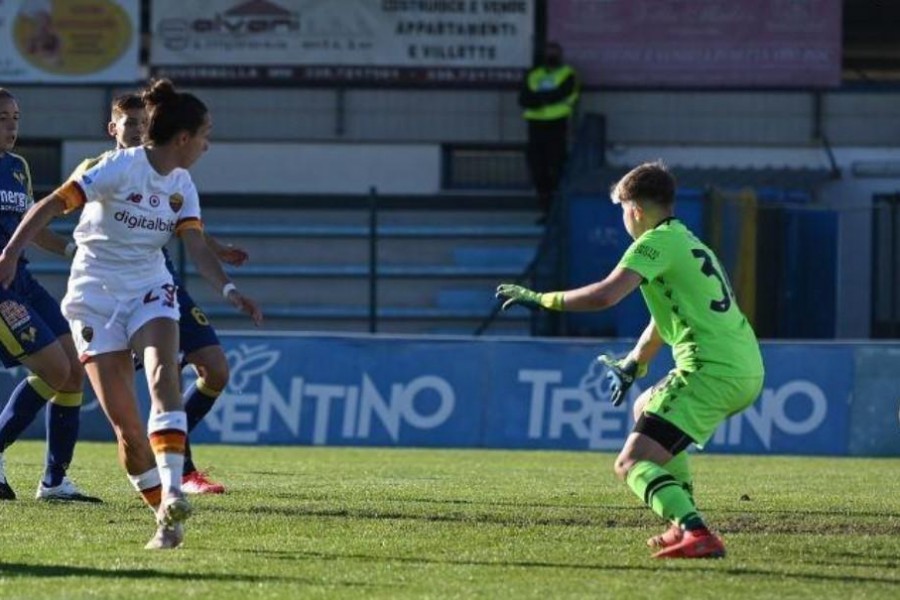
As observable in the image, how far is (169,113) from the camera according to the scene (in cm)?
881

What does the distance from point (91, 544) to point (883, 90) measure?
19.2 meters

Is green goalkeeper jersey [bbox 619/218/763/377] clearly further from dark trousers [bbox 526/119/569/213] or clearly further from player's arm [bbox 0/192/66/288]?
dark trousers [bbox 526/119/569/213]

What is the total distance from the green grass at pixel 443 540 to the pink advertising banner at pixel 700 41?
12.1 meters

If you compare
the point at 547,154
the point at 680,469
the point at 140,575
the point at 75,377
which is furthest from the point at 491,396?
the point at 140,575

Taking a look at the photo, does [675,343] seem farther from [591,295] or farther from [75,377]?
[75,377]

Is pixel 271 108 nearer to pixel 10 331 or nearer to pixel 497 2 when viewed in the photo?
pixel 497 2

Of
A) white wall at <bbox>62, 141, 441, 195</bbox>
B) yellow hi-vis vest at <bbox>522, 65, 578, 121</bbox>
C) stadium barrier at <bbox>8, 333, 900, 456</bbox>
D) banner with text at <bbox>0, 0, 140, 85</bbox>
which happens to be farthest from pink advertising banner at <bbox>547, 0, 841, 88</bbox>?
stadium barrier at <bbox>8, 333, 900, 456</bbox>

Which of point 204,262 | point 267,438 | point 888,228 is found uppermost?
point 204,262

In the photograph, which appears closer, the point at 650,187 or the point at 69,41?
the point at 650,187

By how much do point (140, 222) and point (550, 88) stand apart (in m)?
16.0

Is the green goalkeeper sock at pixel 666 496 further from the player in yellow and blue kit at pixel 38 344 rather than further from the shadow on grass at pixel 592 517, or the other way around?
the player in yellow and blue kit at pixel 38 344

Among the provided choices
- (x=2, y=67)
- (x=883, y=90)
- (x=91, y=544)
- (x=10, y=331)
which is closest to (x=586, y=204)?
(x=883, y=90)

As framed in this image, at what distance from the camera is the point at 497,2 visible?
83.6ft

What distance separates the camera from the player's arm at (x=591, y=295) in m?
8.43
